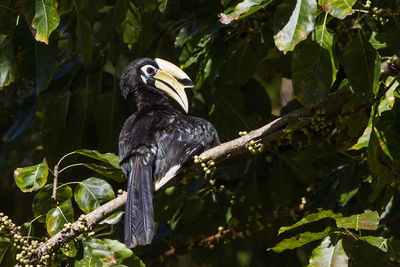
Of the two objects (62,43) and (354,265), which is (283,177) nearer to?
(354,265)

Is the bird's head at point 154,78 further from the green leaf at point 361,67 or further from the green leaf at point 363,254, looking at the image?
the green leaf at point 363,254

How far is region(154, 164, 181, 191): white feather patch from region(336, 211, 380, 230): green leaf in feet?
3.38

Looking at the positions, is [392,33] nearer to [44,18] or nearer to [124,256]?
[124,256]

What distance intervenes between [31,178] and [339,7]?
65.2 inches

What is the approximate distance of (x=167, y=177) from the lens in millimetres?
3467

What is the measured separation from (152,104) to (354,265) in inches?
77.6

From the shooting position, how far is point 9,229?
293 cm

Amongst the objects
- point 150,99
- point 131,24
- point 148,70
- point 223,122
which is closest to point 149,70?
point 148,70

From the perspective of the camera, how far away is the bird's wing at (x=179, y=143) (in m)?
3.49

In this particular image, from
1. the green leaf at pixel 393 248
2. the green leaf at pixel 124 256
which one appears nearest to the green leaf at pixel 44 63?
the green leaf at pixel 124 256

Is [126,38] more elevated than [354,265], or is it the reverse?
[126,38]

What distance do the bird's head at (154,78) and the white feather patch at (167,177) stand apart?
0.66 meters

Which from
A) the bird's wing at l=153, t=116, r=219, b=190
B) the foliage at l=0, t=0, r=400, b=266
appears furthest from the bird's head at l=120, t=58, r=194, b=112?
the bird's wing at l=153, t=116, r=219, b=190

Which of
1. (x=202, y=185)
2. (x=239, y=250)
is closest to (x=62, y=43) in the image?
(x=202, y=185)
